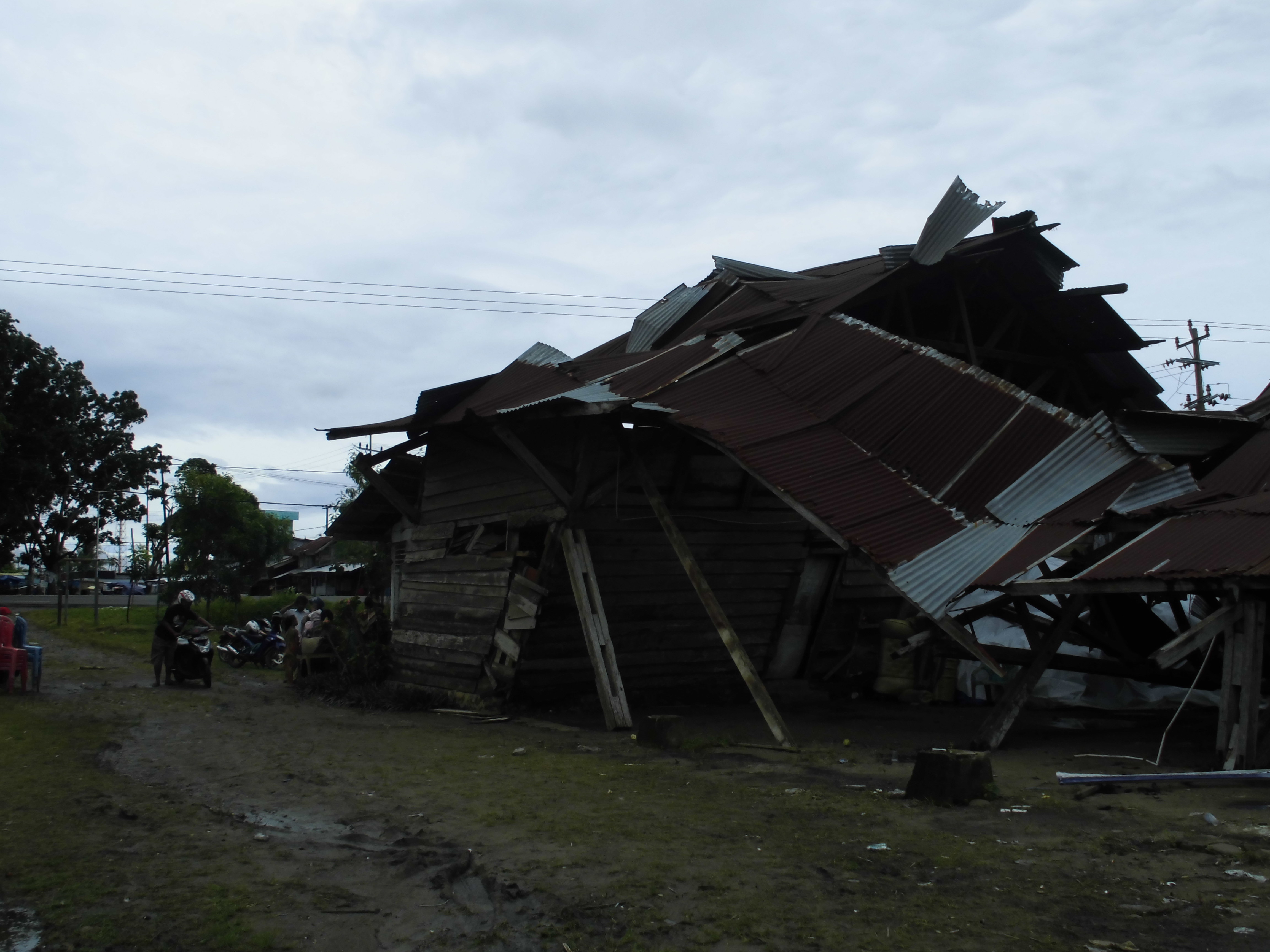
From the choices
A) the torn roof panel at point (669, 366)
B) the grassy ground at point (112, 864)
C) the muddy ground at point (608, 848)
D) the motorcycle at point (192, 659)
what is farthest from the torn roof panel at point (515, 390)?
the motorcycle at point (192, 659)

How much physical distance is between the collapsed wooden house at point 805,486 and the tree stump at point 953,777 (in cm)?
140

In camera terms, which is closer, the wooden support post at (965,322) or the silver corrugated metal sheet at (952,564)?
the silver corrugated metal sheet at (952,564)

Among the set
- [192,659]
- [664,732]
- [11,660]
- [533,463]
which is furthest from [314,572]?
[664,732]

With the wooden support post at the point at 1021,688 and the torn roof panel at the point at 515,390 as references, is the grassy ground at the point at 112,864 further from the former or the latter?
the wooden support post at the point at 1021,688

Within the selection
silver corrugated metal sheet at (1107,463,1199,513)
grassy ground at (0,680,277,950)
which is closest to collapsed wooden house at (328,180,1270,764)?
silver corrugated metal sheet at (1107,463,1199,513)

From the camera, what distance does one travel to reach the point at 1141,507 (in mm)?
7996

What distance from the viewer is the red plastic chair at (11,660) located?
13.0 metres

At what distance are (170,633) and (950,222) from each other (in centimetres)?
1213

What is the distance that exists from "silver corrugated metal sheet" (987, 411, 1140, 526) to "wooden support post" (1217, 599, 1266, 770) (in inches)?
76.3

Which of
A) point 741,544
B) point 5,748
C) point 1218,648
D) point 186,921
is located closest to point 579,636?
point 741,544

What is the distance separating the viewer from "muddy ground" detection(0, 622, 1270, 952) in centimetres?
400

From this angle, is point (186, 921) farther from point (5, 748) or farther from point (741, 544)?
point (741, 544)

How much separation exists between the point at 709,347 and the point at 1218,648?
608 centimetres

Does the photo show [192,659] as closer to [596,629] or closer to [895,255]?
[596,629]
